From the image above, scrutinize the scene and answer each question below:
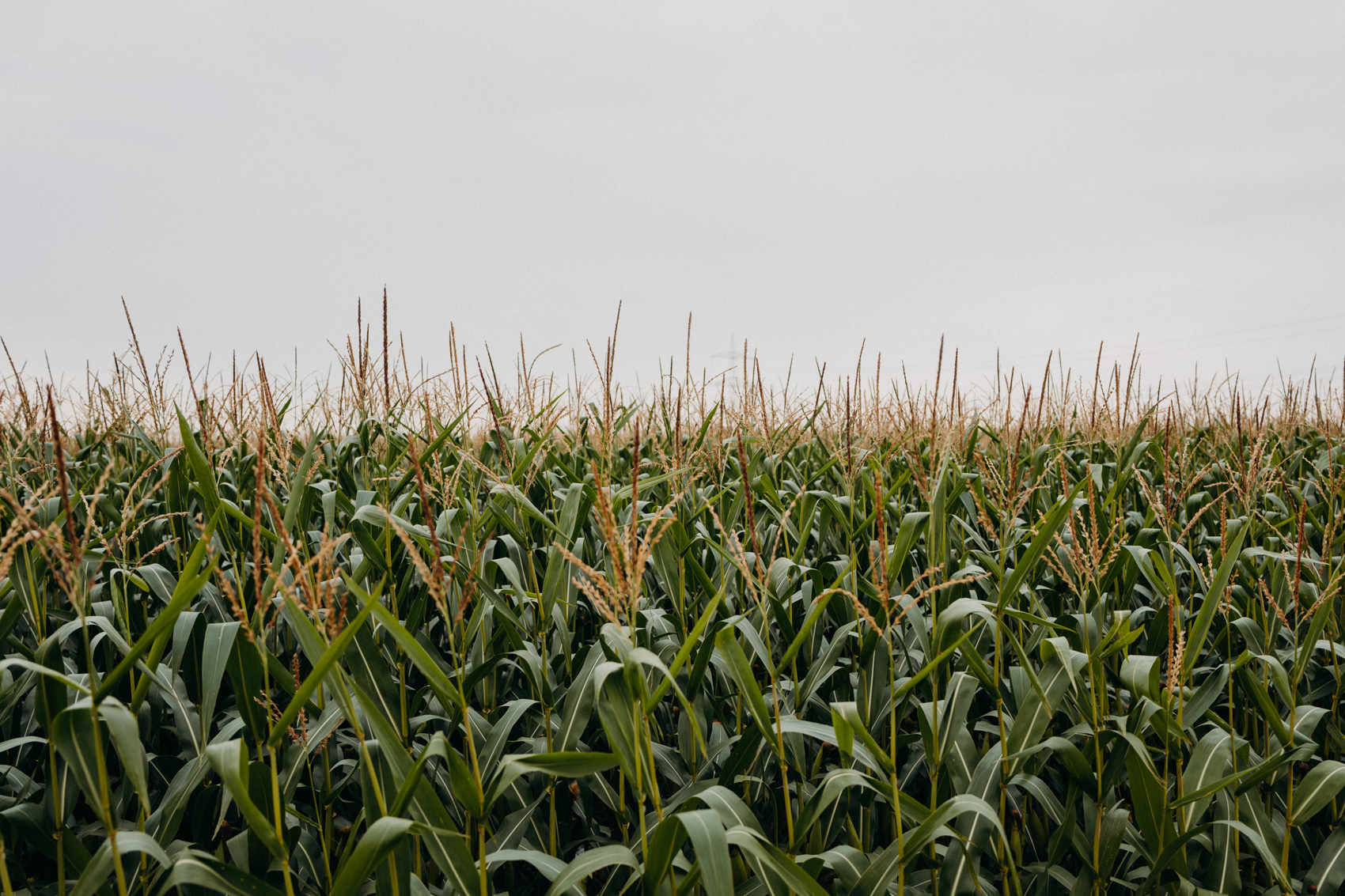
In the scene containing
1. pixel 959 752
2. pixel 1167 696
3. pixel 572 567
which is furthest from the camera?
pixel 572 567

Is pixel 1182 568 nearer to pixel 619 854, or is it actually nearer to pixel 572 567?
pixel 572 567

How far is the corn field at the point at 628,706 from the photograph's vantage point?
134 cm

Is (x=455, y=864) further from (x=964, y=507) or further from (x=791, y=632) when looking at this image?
(x=964, y=507)

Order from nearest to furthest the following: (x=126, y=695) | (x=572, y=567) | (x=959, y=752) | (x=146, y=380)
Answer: (x=959, y=752) → (x=126, y=695) → (x=572, y=567) → (x=146, y=380)

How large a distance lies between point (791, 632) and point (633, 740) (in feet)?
3.02

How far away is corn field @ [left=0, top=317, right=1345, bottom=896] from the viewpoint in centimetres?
134

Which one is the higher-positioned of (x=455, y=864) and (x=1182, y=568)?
(x=1182, y=568)

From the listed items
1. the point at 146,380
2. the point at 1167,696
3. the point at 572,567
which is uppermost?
the point at 146,380

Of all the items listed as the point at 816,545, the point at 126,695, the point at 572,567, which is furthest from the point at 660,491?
the point at 126,695

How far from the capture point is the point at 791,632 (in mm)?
2180

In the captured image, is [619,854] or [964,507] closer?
[619,854]

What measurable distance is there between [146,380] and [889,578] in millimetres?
3537

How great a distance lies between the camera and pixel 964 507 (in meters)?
3.59

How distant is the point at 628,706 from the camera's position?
1.37 m
